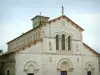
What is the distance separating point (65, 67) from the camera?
4456 centimetres

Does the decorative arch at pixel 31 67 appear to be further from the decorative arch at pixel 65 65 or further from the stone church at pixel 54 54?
the decorative arch at pixel 65 65

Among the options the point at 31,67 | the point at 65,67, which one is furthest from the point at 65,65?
the point at 31,67

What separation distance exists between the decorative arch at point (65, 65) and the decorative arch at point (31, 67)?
477 centimetres

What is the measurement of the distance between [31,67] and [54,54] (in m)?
5.19

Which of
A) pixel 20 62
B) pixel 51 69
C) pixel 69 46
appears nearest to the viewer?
pixel 20 62

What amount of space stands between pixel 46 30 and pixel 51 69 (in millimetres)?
7118

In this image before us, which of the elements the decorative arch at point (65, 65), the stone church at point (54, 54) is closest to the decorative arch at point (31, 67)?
the stone church at point (54, 54)

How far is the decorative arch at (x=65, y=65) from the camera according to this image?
4366 centimetres

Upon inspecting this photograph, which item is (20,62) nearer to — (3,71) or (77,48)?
(3,71)

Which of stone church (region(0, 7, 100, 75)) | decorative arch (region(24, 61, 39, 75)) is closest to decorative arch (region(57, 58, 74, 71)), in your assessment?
stone church (region(0, 7, 100, 75))

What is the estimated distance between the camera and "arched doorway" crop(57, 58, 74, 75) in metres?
43.7

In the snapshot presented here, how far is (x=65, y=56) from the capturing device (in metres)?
44.4

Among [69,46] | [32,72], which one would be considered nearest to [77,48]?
[69,46]

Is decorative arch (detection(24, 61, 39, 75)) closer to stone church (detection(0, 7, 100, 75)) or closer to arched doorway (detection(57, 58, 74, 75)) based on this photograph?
stone church (detection(0, 7, 100, 75))
